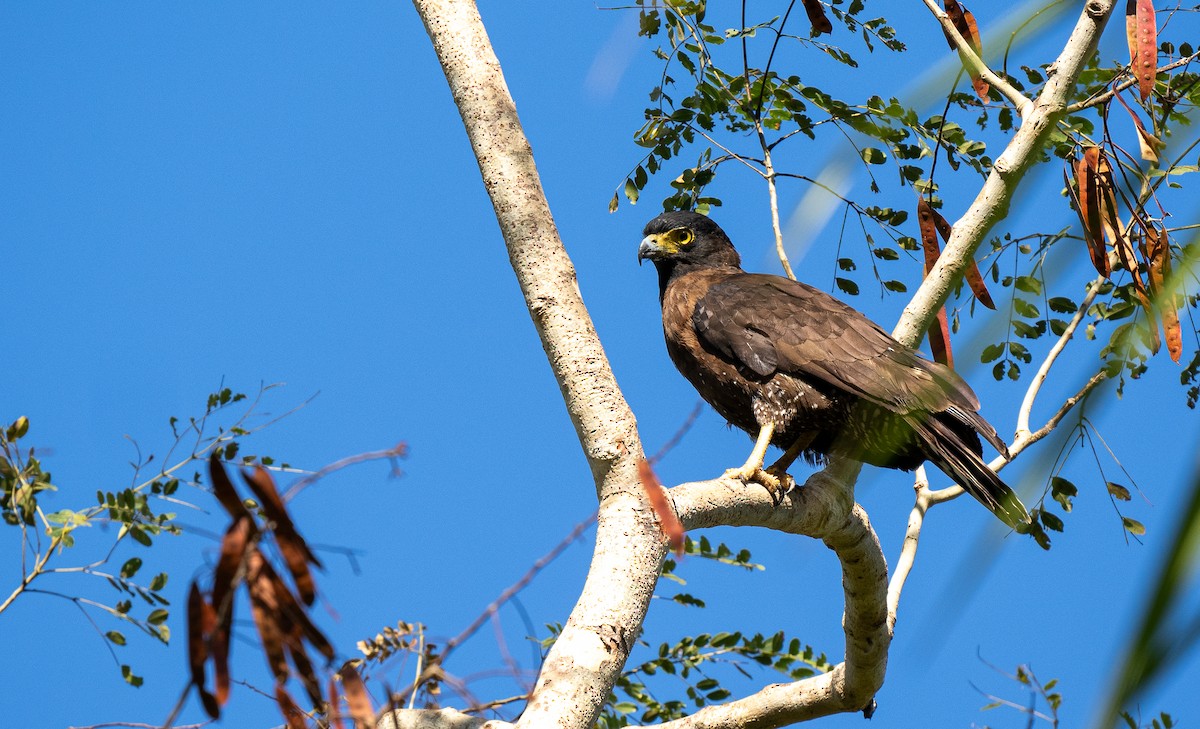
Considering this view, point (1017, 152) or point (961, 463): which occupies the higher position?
point (1017, 152)

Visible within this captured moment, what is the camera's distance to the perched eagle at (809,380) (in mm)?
3811

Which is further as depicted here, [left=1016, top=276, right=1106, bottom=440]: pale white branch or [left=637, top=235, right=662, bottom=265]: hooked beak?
[left=637, top=235, right=662, bottom=265]: hooked beak

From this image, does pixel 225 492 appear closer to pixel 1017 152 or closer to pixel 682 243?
pixel 1017 152

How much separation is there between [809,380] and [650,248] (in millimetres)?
1328

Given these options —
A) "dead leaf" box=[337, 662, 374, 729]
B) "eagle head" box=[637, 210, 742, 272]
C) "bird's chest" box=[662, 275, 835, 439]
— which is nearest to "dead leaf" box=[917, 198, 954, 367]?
"bird's chest" box=[662, 275, 835, 439]

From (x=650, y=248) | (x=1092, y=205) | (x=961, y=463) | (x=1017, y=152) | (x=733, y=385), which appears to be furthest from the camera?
(x=650, y=248)

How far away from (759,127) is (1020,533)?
1871 mm

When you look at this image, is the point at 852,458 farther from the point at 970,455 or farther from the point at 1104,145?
the point at 1104,145

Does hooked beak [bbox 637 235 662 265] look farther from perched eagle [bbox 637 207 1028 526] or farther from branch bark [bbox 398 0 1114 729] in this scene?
branch bark [bbox 398 0 1114 729]

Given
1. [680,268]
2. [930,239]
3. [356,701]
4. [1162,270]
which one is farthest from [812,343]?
[356,701]

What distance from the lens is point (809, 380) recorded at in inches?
168

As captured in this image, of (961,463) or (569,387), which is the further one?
(961,463)

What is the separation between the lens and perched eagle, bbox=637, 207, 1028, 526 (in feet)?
12.5

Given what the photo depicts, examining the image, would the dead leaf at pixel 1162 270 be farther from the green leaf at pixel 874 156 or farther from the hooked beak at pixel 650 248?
the hooked beak at pixel 650 248
